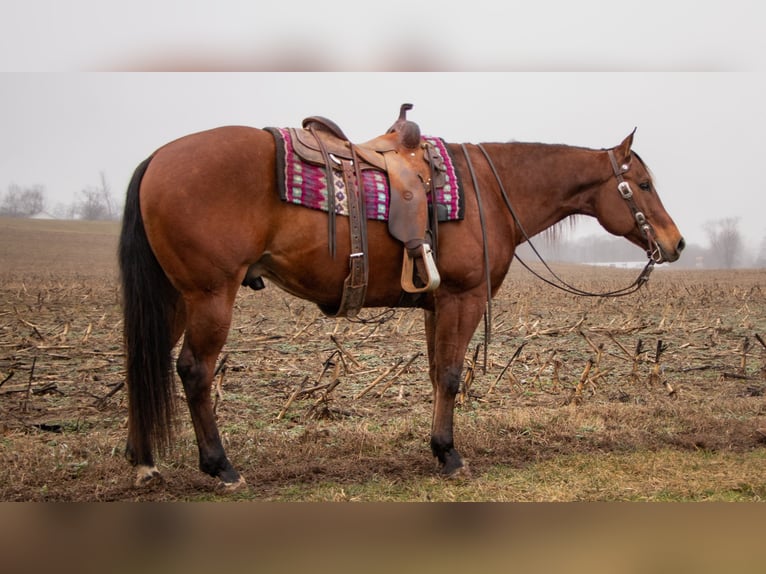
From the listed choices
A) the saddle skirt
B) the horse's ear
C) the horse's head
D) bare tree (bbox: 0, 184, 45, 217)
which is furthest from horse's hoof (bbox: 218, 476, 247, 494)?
bare tree (bbox: 0, 184, 45, 217)

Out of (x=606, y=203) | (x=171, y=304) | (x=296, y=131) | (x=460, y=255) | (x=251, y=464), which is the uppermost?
(x=296, y=131)

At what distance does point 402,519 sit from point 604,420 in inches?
131

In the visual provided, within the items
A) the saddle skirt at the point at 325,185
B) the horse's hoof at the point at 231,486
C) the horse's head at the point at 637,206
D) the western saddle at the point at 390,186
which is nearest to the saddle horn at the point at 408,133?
the western saddle at the point at 390,186

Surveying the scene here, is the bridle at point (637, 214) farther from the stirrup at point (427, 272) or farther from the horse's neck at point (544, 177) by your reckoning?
the stirrup at point (427, 272)

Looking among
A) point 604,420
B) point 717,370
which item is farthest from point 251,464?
point 717,370

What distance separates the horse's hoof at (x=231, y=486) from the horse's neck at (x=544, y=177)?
304cm

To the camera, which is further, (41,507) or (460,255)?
(460,255)

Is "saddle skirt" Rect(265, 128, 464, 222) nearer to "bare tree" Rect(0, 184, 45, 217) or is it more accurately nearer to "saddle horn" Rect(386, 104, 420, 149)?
"saddle horn" Rect(386, 104, 420, 149)

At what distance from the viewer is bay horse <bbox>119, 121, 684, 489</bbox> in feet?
13.7

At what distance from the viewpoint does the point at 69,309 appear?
604 inches

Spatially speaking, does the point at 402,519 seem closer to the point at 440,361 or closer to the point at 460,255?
the point at 440,361

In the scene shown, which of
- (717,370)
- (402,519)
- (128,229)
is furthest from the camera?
(717,370)

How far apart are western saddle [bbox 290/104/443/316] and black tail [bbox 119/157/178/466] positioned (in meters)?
1.21

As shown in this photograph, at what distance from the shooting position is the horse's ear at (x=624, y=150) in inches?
211
